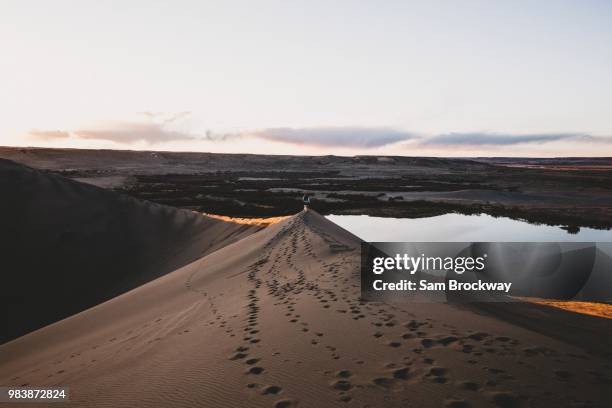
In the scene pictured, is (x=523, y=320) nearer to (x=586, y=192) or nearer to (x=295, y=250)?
(x=295, y=250)

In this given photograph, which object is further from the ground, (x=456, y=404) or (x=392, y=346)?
(x=456, y=404)

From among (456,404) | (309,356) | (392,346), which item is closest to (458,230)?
(392,346)

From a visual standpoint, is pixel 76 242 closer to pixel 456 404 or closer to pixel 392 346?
pixel 392 346

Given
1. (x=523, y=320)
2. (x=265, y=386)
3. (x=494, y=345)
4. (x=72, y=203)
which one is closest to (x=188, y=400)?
(x=265, y=386)

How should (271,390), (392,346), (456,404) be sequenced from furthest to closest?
1. (392,346)
2. (271,390)
3. (456,404)

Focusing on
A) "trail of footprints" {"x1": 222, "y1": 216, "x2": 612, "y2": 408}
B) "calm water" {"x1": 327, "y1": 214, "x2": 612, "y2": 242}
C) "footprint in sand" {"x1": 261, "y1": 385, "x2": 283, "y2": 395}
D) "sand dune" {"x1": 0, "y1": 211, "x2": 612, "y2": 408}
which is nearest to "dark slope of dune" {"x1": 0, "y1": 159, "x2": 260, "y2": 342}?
"sand dune" {"x1": 0, "y1": 211, "x2": 612, "y2": 408}

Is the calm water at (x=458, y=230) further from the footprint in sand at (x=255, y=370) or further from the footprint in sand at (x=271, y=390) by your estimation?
the footprint in sand at (x=271, y=390)

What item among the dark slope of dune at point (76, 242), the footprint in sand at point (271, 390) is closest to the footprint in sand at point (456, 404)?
the footprint in sand at point (271, 390)

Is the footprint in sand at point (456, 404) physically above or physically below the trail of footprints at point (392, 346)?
above
